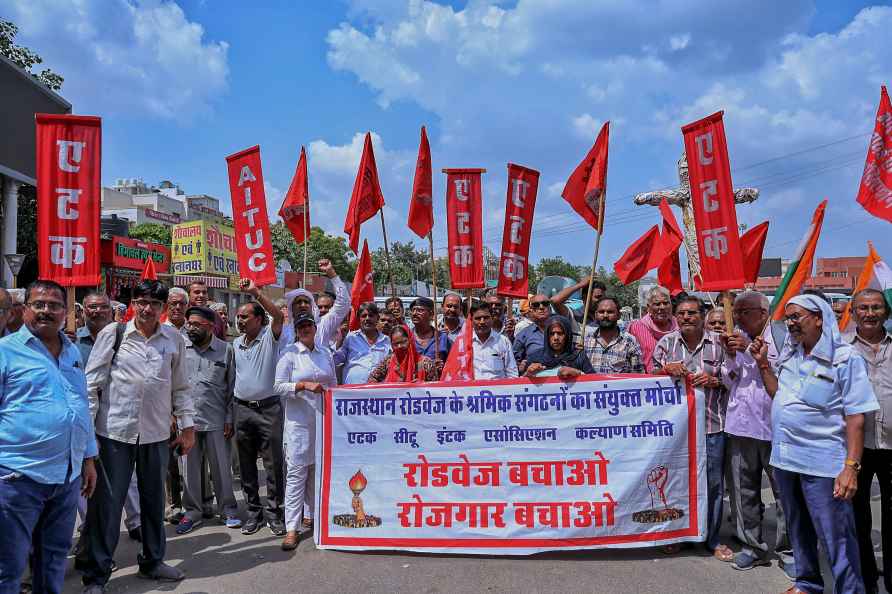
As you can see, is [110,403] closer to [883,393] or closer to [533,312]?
[533,312]

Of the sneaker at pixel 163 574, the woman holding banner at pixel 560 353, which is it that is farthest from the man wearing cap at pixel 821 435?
the sneaker at pixel 163 574

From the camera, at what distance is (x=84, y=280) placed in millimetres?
4199

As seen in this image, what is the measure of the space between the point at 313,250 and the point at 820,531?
1776 inches

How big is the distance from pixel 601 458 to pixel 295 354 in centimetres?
249

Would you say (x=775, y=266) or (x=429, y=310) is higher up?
(x=775, y=266)

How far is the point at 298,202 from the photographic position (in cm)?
674

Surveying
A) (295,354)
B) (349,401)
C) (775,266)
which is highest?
(775,266)

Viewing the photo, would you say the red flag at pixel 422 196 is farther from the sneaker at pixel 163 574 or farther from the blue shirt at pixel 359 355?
the sneaker at pixel 163 574

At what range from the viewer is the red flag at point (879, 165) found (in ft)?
18.0

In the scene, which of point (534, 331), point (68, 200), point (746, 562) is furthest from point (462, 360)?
point (68, 200)

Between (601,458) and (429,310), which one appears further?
(429,310)

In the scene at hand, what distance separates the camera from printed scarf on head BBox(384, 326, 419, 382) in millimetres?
4969

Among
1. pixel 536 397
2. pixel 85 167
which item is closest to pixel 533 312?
pixel 536 397

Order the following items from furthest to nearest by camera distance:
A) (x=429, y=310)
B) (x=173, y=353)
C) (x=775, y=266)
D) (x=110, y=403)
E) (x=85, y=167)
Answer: (x=775, y=266) → (x=429, y=310) → (x=85, y=167) → (x=173, y=353) → (x=110, y=403)
